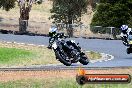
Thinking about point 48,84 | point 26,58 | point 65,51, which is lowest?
point 26,58

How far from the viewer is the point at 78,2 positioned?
61.8 m

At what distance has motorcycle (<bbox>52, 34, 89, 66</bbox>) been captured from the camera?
20.9 metres

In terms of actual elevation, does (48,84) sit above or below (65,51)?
below

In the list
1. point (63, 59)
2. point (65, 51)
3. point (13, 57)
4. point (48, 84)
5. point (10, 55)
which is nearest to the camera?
point (48, 84)

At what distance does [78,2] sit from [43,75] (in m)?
44.0

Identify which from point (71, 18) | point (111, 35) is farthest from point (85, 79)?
point (71, 18)

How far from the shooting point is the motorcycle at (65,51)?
20.9m

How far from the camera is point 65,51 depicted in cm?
2147

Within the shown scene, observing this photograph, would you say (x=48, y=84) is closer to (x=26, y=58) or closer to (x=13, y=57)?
(x=26, y=58)

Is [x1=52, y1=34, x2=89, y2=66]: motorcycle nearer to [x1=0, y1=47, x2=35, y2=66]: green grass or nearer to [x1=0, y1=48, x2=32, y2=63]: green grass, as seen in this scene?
[x1=0, y1=47, x2=35, y2=66]: green grass

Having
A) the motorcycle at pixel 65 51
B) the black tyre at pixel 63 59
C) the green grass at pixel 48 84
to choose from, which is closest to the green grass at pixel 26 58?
the black tyre at pixel 63 59

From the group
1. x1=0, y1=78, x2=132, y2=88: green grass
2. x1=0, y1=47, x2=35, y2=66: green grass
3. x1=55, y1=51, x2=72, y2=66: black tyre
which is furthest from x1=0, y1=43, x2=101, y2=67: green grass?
x1=0, y1=78, x2=132, y2=88: green grass

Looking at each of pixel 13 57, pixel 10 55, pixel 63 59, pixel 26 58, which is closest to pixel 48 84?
pixel 63 59

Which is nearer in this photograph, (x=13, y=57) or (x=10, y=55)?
(x=13, y=57)
